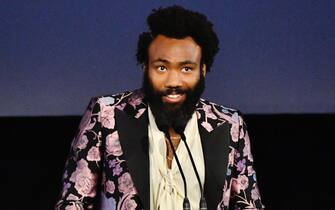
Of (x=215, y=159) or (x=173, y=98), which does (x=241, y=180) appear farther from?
(x=173, y=98)

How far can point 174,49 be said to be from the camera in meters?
1.61

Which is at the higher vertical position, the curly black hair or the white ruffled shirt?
the curly black hair

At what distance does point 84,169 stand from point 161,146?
7.7 inches

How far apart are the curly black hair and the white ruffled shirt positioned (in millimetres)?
186

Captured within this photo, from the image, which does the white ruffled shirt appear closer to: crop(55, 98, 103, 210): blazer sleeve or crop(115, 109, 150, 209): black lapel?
crop(115, 109, 150, 209): black lapel

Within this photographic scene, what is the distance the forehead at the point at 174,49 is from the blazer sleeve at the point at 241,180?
0.26 meters

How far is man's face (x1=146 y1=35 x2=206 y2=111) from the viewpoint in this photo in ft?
5.24

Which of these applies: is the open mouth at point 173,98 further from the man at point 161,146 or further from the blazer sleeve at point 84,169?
the blazer sleeve at point 84,169

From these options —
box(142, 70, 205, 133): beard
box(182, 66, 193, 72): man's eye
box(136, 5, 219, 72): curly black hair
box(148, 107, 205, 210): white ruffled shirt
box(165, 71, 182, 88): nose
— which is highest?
box(136, 5, 219, 72): curly black hair

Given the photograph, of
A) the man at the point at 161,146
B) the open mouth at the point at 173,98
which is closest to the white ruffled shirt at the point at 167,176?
the man at the point at 161,146

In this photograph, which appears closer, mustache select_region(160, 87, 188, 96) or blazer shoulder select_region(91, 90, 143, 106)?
mustache select_region(160, 87, 188, 96)

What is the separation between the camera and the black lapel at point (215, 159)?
1646 mm

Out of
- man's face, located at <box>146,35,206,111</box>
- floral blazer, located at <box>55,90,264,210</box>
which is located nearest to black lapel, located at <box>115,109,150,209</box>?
floral blazer, located at <box>55,90,264,210</box>

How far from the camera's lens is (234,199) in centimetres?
172
